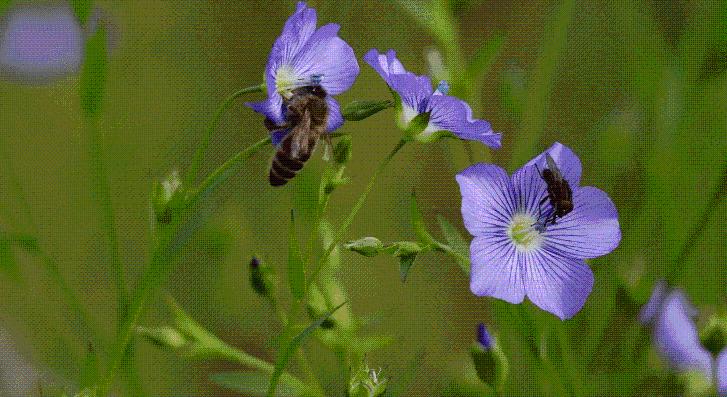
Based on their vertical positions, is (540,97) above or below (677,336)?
above

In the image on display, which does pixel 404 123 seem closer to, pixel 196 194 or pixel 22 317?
pixel 196 194

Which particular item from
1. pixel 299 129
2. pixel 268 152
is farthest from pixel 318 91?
pixel 268 152

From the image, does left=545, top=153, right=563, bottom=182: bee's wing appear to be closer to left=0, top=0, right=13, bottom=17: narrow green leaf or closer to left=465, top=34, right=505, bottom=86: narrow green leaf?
left=465, top=34, right=505, bottom=86: narrow green leaf

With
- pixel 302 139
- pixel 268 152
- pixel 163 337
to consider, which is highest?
pixel 302 139

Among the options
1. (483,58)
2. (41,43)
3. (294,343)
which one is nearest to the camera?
(294,343)

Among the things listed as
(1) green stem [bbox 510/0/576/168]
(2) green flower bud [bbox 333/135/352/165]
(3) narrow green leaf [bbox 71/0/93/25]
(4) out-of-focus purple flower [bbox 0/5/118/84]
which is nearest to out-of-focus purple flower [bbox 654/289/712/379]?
(1) green stem [bbox 510/0/576/168]

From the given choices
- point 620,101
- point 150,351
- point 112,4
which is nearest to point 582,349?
point 620,101

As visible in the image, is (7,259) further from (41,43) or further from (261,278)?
(41,43)

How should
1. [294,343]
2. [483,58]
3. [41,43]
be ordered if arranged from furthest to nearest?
[41,43], [483,58], [294,343]
